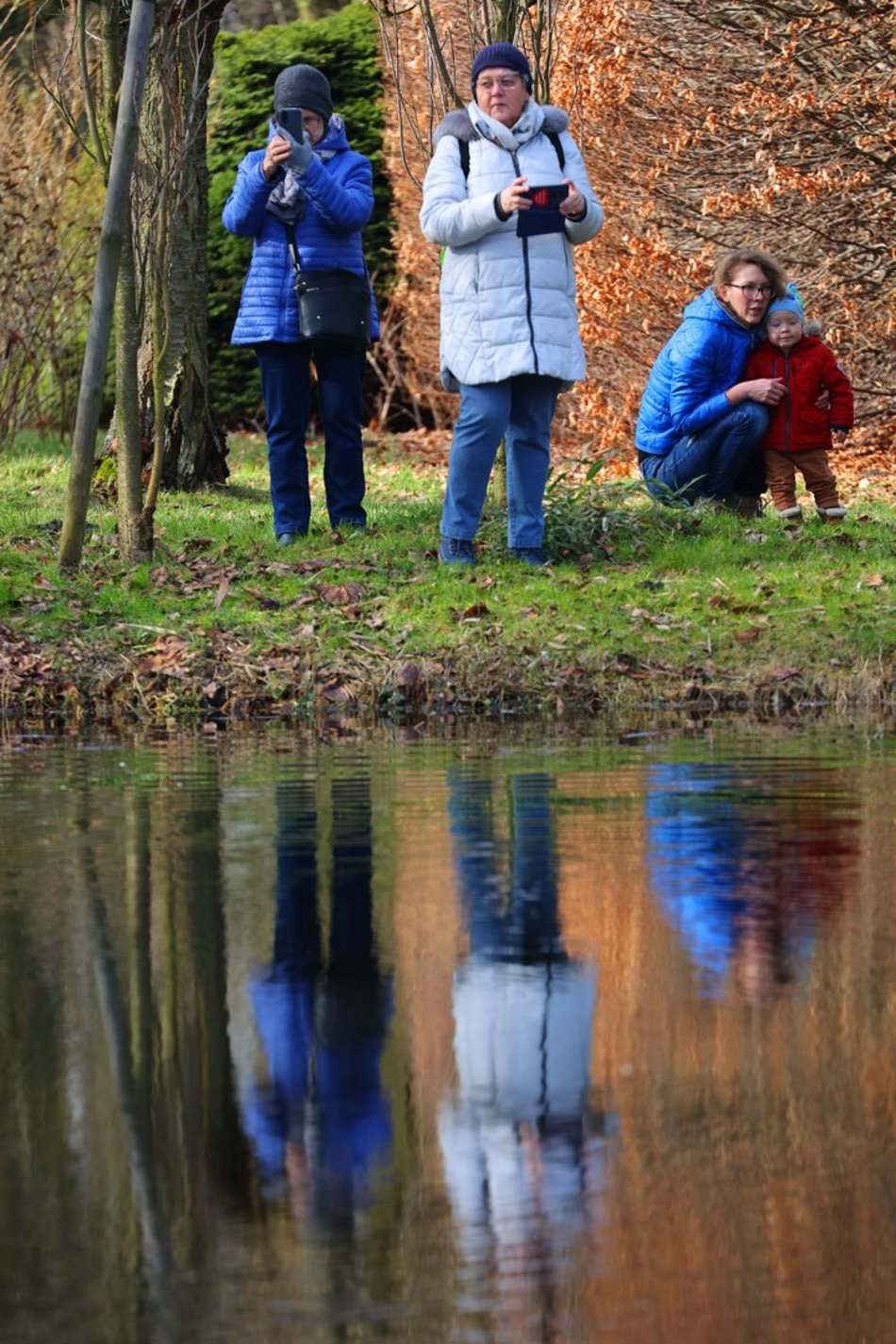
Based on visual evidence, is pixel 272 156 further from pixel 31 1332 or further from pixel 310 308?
pixel 31 1332

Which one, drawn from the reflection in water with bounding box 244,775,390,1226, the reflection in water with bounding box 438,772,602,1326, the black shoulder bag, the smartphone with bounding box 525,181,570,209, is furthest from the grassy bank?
the reflection in water with bounding box 438,772,602,1326

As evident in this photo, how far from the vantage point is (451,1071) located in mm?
3467

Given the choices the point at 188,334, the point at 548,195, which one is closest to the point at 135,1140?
the point at 548,195

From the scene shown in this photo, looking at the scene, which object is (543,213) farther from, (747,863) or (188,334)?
(747,863)

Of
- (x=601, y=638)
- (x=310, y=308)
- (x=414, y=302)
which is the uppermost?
(x=414, y=302)

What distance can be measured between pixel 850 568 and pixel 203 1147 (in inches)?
286

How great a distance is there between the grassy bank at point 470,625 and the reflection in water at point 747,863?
1950 mm

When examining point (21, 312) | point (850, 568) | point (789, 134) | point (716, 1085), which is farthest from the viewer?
point (21, 312)

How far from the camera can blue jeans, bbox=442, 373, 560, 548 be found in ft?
32.0

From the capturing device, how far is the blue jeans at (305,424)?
10.7 meters

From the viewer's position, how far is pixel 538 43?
11289 millimetres

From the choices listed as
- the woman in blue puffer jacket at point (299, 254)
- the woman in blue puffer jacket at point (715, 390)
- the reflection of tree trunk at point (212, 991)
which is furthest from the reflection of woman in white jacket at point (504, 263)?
the reflection of tree trunk at point (212, 991)

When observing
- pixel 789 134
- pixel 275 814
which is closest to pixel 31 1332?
pixel 275 814

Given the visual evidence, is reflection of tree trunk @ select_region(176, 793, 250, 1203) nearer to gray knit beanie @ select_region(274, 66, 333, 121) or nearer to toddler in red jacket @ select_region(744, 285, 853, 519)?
gray knit beanie @ select_region(274, 66, 333, 121)
